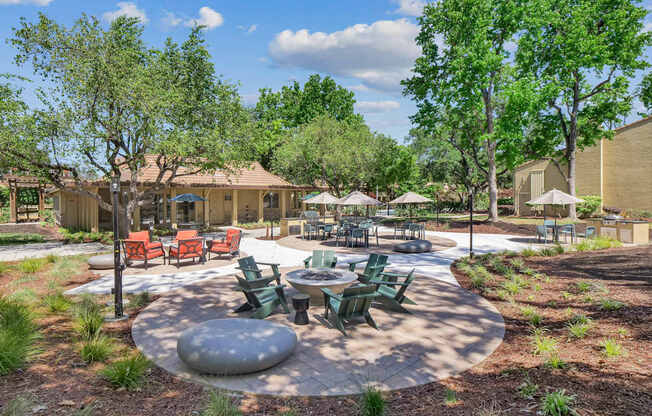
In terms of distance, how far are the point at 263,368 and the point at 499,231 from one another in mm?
19424

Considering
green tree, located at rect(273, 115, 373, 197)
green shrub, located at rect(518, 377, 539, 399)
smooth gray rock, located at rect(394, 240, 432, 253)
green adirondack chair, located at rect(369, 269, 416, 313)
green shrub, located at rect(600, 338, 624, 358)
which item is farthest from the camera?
green tree, located at rect(273, 115, 373, 197)

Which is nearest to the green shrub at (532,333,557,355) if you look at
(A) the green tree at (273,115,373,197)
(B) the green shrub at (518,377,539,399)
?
(B) the green shrub at (518,377,539,399)

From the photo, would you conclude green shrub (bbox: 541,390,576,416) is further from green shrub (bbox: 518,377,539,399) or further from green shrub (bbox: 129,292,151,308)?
green shrub (bbox: 129,292,151,308)

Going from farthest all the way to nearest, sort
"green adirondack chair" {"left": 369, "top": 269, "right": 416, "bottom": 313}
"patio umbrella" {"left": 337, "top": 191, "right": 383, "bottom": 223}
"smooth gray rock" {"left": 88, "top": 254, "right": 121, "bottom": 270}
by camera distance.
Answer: "patio umbrella" {"left": 337, "top": 191, "right": 383, "bottom": 223} → "smooth gray rock" {"left": 88, "top": 254, "right": 121, "bottom": 270} → "green adirondack chair" {"left": 369, "top": 269, "right": 416, "bottom": 313}

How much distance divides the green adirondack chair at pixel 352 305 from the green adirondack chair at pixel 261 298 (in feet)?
3.25

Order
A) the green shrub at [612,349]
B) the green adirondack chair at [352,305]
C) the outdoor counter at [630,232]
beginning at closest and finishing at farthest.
A: the green shrub at [612,349]
the green adirondack chair at [352,305]
the outdoor counter at [630,232]

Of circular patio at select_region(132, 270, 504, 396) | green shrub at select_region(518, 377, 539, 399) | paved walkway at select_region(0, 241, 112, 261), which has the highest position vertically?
paved walkway at select_region(0, 241, 112, 261)

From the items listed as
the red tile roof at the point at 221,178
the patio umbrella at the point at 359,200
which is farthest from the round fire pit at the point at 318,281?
the red tile roof at the point at 221,178

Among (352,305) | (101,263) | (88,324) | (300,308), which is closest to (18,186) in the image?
(101,263)

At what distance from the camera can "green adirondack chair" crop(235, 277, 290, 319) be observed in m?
5.95

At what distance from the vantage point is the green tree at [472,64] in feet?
66.7

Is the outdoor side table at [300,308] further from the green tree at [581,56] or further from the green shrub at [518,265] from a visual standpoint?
the green tree at [581,56]

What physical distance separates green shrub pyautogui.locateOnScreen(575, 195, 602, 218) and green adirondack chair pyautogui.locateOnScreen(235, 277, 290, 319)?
1017 inches

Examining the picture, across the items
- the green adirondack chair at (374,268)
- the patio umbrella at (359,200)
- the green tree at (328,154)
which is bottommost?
the green adirondack chair at (374,268)
